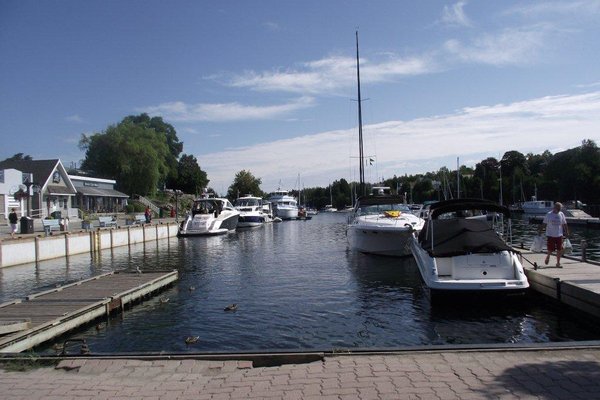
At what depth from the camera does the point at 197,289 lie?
1758cm

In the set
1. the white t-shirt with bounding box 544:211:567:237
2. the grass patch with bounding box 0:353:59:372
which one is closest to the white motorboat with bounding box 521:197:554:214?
the white t-shirt with bounding box 544:211:567:237

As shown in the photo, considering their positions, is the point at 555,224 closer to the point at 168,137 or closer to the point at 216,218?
the point at 216,218

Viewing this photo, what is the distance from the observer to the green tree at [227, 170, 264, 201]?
4899 inches

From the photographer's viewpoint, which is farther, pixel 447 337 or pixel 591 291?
pixel 591 291

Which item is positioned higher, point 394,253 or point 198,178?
point 198,178

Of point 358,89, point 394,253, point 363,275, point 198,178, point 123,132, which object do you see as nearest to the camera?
point 363,275

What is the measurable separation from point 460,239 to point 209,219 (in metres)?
32.7

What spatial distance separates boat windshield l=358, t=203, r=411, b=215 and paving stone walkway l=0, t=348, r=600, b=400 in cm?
1952

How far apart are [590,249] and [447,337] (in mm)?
22703

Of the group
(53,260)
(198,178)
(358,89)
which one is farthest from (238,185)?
(53,260)

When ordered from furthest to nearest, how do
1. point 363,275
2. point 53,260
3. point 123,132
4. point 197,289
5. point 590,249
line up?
point 123,132
point 590,249
point 53,260
point 363,275
point 197,289

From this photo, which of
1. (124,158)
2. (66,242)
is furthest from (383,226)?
(124,158)

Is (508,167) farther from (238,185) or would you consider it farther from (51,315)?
(51,315)

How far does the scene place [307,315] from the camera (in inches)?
521
